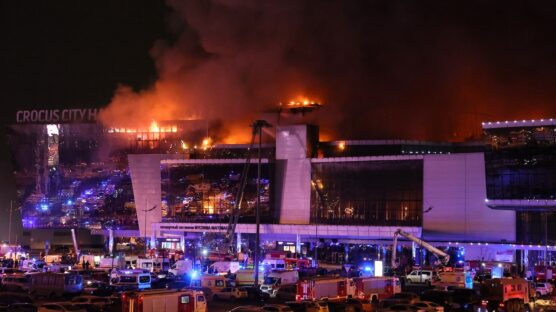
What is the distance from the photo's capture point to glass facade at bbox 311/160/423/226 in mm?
74000

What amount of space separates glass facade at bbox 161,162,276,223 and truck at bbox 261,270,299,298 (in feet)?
111

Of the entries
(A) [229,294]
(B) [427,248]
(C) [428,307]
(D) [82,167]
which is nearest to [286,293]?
(A) [229,294]

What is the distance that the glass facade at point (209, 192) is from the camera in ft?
268

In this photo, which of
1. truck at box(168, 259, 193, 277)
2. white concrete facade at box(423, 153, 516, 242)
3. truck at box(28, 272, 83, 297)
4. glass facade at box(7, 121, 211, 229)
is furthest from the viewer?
glass facade at box(7, 121, 211, 229)

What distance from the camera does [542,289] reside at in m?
42.8

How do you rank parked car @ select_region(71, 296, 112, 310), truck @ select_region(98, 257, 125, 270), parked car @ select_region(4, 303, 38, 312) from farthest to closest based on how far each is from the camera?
truck @ select_region(98, 257, 125, 270), parked car @ select_region(71, 296, 112, 310), parked car @ select_region(4, 303, 38, 312)

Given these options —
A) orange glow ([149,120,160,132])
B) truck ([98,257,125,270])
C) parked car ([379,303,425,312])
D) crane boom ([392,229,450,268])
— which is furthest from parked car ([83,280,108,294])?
orange glow ([149,120,160,132])

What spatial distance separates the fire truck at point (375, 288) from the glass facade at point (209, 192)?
1658 inches

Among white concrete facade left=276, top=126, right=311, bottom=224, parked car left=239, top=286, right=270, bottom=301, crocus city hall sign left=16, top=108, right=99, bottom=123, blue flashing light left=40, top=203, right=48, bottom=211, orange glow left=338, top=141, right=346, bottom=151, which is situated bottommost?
parked car left=239, top=286, right=270, bottom=301

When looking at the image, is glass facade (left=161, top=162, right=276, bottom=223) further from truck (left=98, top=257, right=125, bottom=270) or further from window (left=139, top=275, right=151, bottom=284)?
window (left=139, top=275, right=151, bottom=284)

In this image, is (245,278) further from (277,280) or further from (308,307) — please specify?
(308,307)

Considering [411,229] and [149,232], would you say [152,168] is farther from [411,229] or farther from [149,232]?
[411,229]

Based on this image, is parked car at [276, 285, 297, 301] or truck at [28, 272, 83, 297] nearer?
parked car at [276, 285, 297, 301]

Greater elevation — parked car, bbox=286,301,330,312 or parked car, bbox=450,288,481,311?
parked car, bbox=286,301,330,312
